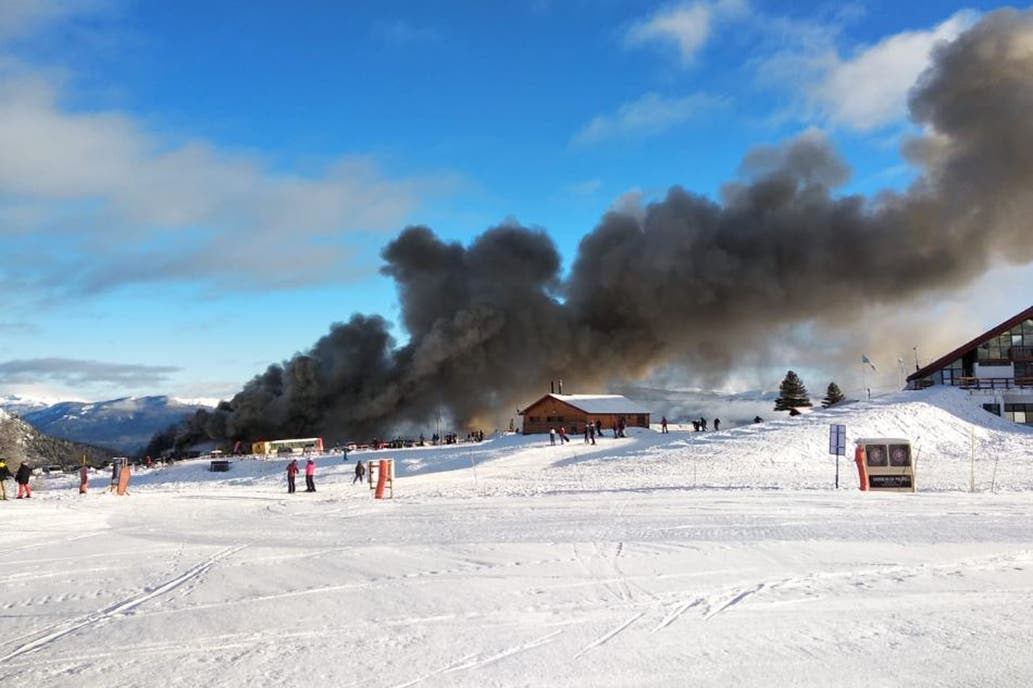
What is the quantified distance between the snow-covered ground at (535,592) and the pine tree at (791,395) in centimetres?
6486

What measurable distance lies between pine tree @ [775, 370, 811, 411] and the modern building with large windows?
32400mm

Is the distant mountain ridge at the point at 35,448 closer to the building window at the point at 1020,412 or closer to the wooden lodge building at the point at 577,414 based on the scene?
the wooden lodge building at the point at 577,414

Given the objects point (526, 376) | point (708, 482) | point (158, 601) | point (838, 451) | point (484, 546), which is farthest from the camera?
point (526, 376)

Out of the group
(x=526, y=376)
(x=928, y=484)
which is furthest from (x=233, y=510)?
(x=526, y=376)

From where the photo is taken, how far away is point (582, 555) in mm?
10102

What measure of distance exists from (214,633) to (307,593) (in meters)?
1.65

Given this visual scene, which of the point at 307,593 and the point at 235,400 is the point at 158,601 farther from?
the point at 235,400

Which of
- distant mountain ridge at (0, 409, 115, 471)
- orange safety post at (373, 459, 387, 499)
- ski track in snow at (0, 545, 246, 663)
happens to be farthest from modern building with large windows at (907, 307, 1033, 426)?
distant mountain ridge at (0, 409, 115, 471)

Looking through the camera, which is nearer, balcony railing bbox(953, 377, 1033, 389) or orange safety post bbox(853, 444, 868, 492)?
orange safety post bbox(853, 444, 868, 492)

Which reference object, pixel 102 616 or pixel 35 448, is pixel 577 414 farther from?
pixel 35 448

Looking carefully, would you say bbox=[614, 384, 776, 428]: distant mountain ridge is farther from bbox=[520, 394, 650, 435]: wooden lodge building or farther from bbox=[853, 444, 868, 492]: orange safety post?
bbox=[853, 444, 868, 492]: orange safety post

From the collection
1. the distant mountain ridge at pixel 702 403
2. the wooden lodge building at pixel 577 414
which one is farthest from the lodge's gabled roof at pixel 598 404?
the distant mountain ridge at pixel 702 403

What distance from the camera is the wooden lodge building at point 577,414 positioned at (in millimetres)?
52000

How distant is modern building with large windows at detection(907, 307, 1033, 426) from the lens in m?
43.3
